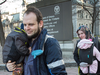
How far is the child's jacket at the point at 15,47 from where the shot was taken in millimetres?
1514

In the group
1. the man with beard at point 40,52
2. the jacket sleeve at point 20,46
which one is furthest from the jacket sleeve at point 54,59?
the jacket sleeve at point 20,46

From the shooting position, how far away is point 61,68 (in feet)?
4.33

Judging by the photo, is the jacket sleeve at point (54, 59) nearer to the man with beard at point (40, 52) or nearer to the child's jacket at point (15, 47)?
the man with beard at point (40, 52)

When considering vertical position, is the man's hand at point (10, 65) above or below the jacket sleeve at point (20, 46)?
below

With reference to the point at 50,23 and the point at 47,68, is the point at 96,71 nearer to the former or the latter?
the point at 47,68

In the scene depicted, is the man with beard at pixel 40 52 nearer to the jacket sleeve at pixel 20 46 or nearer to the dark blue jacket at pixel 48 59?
the dark blue jacket at pixel 48 59

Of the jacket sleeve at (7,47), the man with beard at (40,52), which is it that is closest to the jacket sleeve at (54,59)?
the man with beard at (40,52)

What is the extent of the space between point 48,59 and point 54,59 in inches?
3.3

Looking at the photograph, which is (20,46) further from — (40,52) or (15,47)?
(40,52)

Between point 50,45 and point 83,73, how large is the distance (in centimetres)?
186

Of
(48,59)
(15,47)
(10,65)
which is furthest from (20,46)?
(48,59)

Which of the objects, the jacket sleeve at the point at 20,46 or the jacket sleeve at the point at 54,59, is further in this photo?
the jacket sleeve at the point at 20,46

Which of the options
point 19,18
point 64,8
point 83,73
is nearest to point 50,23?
point 64,8

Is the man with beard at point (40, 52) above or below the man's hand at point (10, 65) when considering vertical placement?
above
